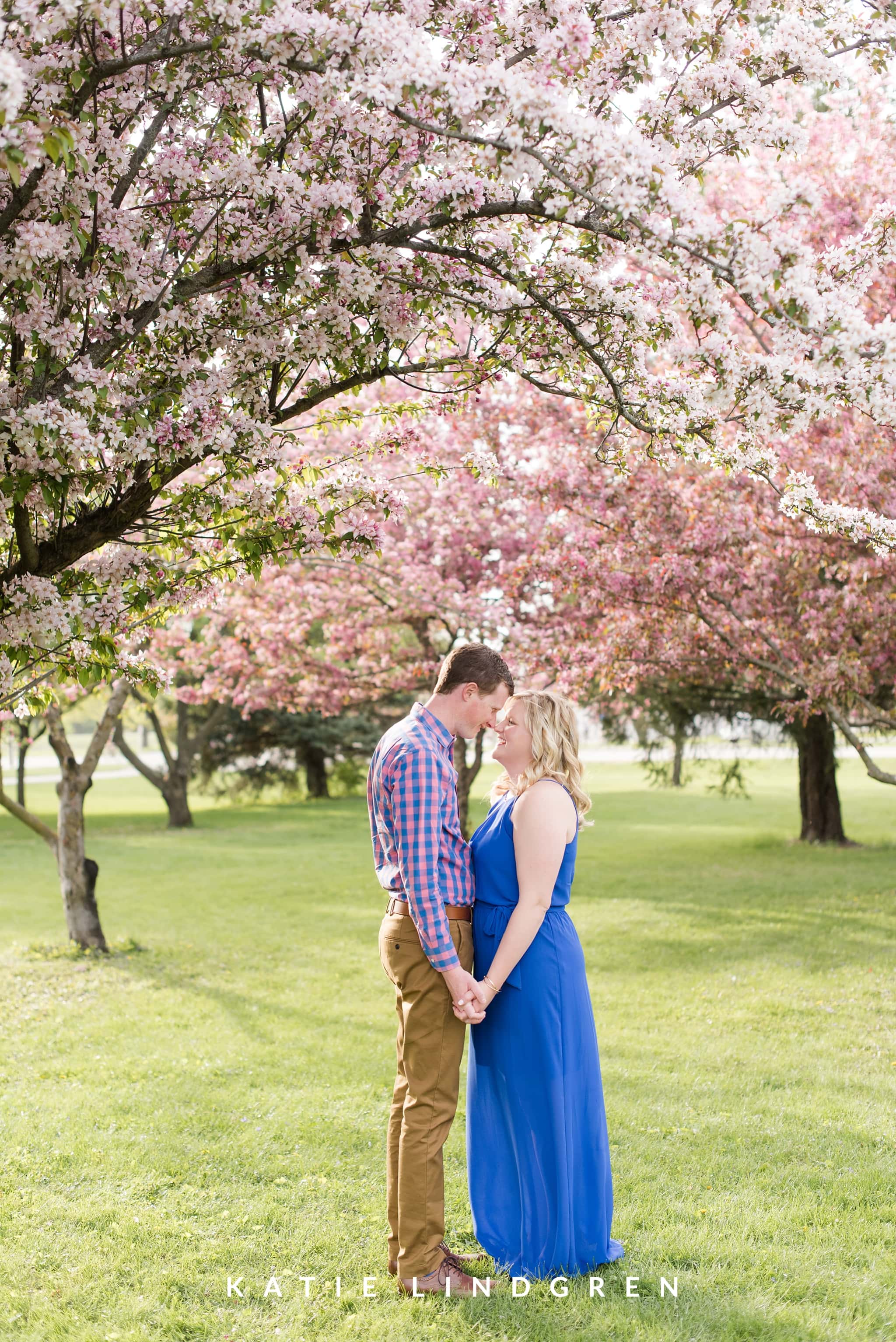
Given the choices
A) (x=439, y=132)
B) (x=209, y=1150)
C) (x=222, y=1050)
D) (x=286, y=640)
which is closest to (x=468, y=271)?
(x=439, y=132)

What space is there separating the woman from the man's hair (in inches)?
10.4

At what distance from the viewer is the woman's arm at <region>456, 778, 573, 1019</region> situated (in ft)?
12.6

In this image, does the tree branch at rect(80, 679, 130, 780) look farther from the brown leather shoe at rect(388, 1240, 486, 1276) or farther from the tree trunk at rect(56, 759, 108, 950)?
the brown leather shoe at rect(388, 1240, 486, 1276)

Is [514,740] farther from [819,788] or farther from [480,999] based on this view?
[819,788]

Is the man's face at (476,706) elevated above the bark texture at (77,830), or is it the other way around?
the man's face at (476,706)

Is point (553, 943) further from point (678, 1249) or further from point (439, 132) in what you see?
point (439, 132)

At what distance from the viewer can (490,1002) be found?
3.83 metres

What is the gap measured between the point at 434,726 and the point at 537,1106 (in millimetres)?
1432

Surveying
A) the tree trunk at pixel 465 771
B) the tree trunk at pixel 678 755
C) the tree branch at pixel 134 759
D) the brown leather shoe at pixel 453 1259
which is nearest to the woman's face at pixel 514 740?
the brown leather shoe at pixel 453 1259

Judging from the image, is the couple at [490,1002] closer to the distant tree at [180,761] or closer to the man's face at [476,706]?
the man's face at [476,706]

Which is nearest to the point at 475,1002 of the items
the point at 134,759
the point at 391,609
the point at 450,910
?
the point at 450,910

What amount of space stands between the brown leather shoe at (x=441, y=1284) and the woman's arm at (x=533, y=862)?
1.00 meters

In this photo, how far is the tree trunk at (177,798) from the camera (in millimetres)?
26766

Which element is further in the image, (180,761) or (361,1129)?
(180,761)
